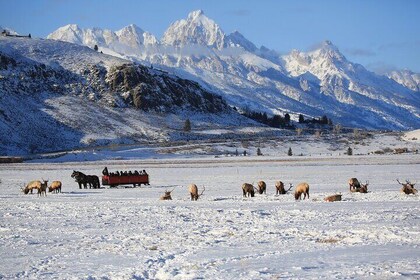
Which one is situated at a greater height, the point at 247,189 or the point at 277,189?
the point at 247,189

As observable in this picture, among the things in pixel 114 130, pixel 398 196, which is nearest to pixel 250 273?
pixel 398 196

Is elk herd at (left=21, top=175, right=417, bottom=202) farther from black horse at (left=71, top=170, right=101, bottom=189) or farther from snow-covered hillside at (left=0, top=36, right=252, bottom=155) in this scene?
snow-covered hillside at (left=0, top=36, right=252, bottom=155)

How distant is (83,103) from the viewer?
161750 mm

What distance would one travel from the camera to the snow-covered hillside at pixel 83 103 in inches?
5123

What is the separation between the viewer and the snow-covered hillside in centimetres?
13012

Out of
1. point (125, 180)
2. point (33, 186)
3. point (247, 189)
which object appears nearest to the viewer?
point (247, 189)

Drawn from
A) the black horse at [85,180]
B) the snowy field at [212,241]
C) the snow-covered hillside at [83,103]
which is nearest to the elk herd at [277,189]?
the black horse at [85,180]

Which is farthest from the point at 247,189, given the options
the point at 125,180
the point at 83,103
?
the point at 83,103

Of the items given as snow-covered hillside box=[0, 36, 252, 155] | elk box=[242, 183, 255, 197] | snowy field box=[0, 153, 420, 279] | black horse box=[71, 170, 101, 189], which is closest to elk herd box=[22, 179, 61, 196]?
black horse box=[71, 170, 101, 189]

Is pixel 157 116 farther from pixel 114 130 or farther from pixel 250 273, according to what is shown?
pixel 250 273

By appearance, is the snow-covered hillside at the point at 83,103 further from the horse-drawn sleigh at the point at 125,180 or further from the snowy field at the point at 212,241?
the snowy field at the point at 212,241

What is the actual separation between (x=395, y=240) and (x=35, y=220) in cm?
1326

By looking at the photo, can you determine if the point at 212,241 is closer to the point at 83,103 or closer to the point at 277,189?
the point at 277,189

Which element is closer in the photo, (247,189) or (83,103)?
(247,189)
